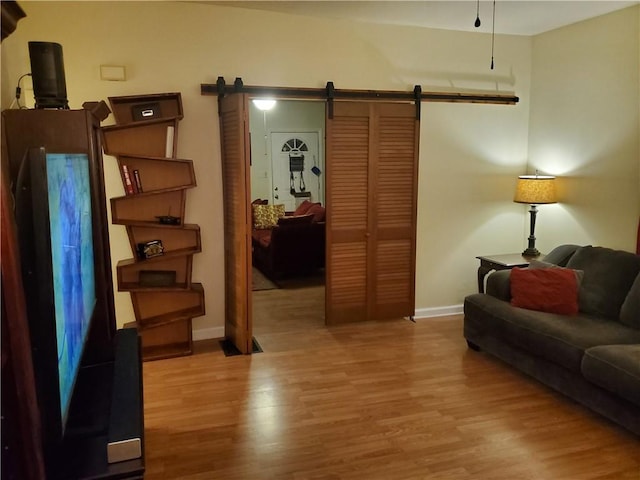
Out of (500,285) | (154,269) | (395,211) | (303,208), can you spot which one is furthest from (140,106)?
(303,208)

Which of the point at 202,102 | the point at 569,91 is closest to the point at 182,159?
the point at 202,102

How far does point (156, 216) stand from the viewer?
390cm

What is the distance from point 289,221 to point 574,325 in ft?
11.7

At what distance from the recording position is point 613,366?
9.00 feet

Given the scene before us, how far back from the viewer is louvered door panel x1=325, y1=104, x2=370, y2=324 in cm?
431

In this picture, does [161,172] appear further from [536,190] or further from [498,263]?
[536,190]

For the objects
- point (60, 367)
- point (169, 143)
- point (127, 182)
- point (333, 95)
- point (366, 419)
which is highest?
point (333, 95)

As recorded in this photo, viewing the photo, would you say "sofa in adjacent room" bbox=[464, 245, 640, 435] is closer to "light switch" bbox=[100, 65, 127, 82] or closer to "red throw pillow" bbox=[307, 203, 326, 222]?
"red throw pillow" bbox=[307, 203, 326, 222]

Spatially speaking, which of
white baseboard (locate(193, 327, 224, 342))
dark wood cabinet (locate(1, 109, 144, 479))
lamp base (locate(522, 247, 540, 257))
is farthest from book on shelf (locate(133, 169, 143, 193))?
lamp base (locate(522, 247, 540, 257))

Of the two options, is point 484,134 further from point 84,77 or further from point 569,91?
point 84,77

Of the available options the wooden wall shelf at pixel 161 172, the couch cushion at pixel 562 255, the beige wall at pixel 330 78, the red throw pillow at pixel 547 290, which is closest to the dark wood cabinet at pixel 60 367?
the beige wall at pixel 330 78

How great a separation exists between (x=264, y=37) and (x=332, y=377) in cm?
265

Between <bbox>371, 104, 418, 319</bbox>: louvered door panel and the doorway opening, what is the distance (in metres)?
0.70

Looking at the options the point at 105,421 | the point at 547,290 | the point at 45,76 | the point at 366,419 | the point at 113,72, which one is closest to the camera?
the point at 105,421
